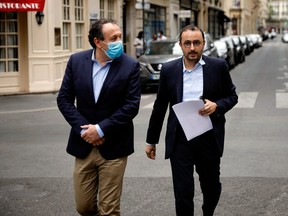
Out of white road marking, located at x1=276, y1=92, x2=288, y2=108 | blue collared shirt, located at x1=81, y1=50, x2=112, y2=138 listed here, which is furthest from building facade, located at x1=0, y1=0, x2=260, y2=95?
blue collared shirt, located at x1=81, y1=50, x2=112, y2=138

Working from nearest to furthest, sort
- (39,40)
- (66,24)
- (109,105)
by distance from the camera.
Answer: (109,105) < (39,40) < (66,24)

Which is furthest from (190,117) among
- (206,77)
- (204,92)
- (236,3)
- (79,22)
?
(236,3)

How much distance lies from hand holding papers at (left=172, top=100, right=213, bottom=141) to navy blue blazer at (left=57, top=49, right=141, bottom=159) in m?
0.38

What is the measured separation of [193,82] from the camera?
15.6ft

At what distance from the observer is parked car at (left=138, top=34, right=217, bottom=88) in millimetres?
18750

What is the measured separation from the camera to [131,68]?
14.9ft

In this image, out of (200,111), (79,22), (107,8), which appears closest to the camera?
(200,111)

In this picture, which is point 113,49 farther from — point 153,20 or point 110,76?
point 153,20

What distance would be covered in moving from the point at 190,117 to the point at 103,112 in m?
0.71

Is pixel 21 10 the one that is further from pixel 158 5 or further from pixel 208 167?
pixel 158 5

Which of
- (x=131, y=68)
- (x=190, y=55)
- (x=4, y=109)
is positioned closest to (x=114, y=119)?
(x=131, y=68)

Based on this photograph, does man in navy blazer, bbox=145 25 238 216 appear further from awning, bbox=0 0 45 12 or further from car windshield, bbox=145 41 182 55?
car windshield, bbox=145 41 182 55

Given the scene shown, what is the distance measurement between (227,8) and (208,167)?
272 feet

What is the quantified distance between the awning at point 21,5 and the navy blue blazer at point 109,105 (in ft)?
43.0
